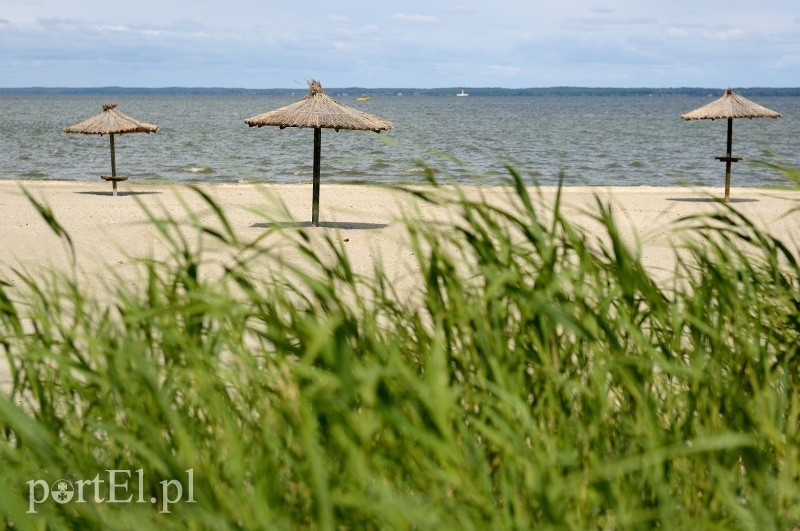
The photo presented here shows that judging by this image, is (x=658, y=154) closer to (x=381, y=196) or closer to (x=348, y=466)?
(x=381, y=196)

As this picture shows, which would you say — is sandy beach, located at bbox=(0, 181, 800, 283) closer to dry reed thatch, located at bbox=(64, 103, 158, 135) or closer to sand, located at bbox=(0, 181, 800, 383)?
sand, located at bbox=(0, 181, 800, 383)

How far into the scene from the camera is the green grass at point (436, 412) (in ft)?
5.66

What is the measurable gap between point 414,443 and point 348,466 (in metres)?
0.20

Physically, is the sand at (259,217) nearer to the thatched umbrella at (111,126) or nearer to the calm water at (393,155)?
the calm water at (393,155)

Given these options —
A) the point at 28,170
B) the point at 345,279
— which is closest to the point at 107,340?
the point at 345,279

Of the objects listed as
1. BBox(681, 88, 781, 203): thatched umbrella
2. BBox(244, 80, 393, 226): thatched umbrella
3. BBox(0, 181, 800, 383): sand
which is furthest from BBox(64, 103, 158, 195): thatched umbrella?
BBox(681, 88, 781, 203): thatched umbrella

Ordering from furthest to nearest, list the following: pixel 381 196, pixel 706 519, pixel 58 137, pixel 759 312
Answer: pixel 58 137
pixel 381 196
pixel 759 312
pixel 706 519

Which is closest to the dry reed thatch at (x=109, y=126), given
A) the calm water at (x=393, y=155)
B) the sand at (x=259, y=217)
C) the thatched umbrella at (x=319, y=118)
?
the sand at (x=259, y=217)

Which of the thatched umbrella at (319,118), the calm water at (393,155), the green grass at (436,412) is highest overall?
the thatched umbrella at (319,118)

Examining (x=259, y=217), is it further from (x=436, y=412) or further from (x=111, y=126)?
(x=436, y=412)

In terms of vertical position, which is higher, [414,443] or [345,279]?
[345,279]

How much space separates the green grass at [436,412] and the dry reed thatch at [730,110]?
13.7m

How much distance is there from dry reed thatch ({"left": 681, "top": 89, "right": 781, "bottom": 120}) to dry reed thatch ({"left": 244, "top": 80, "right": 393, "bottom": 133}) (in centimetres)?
640

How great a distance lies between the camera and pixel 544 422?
7.02 ft
